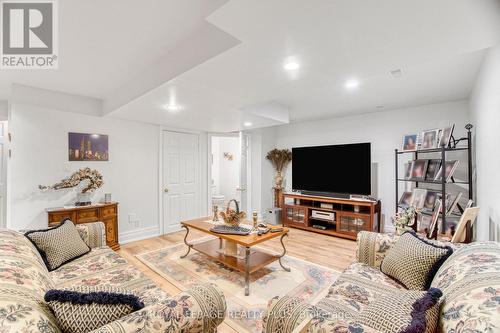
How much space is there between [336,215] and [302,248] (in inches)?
40.6

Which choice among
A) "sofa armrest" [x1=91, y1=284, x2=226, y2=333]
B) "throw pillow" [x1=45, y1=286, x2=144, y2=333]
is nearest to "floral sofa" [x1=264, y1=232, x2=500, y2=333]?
"sofa armrest" [x1=91, y1=284, x2=226, y2=333]

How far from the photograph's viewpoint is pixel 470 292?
0.88 meters

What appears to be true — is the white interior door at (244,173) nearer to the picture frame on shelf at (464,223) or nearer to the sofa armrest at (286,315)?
the picture frame on shelf at (464,223)

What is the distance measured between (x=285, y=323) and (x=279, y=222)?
420 centimetres

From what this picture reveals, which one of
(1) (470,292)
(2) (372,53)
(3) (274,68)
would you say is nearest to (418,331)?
(1) (470,292)

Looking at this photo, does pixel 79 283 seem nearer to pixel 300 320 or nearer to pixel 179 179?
pixel 300 320

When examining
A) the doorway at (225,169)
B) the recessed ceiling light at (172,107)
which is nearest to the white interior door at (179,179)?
the recessed ceiling light at (172,107)

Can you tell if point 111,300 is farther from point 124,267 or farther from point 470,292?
point 470,292

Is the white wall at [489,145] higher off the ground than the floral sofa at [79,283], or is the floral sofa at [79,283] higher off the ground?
the white wall at [489,145]

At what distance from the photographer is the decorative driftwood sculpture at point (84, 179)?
3.25 m

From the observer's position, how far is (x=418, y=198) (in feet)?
10.4

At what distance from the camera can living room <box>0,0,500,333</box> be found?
1.04m

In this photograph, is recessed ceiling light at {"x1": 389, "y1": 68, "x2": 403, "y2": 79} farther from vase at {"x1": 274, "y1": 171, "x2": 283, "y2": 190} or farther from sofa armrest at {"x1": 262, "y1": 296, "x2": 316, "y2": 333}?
vase at {"x1": 274, "y1": 171, "x2": 283, "y2": 190}
